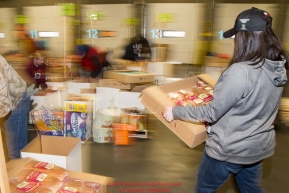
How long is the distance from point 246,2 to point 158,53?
252cm

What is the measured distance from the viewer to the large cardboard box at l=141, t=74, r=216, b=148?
1506mm

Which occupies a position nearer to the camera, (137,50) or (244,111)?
(244,111)

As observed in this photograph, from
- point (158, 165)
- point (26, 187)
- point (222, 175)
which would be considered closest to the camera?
point (222, 175)

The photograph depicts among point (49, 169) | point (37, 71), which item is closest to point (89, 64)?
point (37, 71)

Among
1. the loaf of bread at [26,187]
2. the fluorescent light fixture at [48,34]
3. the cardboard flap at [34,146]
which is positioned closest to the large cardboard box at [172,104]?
the loaf of bread at [26,187]

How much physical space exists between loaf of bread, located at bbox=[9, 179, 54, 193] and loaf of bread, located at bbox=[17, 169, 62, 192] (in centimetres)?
3

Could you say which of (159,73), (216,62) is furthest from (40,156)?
(216,62)

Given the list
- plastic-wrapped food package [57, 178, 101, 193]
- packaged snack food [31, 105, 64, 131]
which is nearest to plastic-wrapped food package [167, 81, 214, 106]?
plastic-wrapped food package [57, 178, 101, 193]

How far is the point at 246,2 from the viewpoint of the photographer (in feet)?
20.3

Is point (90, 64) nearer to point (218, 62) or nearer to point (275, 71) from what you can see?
point (218, 62)

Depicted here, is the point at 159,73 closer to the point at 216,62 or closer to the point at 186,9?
the point at 216,62

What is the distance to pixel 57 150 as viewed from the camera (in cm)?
208

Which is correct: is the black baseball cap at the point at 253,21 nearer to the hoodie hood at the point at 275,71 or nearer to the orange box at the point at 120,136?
the hoodie hood at the point at 275,71

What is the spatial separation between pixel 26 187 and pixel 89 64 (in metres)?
2.85
